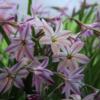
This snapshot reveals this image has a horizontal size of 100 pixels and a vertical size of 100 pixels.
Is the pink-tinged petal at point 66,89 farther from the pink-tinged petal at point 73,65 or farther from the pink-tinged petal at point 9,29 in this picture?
the pink-tinged petal at point 9,29

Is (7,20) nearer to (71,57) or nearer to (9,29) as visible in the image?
(9,29)

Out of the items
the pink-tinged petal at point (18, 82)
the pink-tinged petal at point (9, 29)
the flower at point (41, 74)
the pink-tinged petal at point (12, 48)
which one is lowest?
the pink-tinged petal at point (18, 82)

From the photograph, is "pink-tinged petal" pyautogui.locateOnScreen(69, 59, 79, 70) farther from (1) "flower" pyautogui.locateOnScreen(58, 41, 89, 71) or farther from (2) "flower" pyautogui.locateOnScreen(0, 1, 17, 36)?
(2) "flower" pyautogui.locateOnScreen(0, 1, 17, 36)

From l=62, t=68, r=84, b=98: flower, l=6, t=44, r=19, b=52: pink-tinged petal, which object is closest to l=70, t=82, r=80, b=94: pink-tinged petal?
l=62, t=68, r=84, b=98: flower

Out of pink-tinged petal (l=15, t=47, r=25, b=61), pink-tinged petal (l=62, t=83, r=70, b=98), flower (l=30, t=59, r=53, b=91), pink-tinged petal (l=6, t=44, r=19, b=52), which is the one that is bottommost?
pink-tinged petal (l=62, t=83, r=70, b=98)

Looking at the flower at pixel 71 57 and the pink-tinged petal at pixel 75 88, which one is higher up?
the flower at pixel 71 57

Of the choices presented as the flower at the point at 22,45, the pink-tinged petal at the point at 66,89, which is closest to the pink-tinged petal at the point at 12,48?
the flower at the point at 22,45

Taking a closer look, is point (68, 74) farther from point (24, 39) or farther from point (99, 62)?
point (99, 62)
